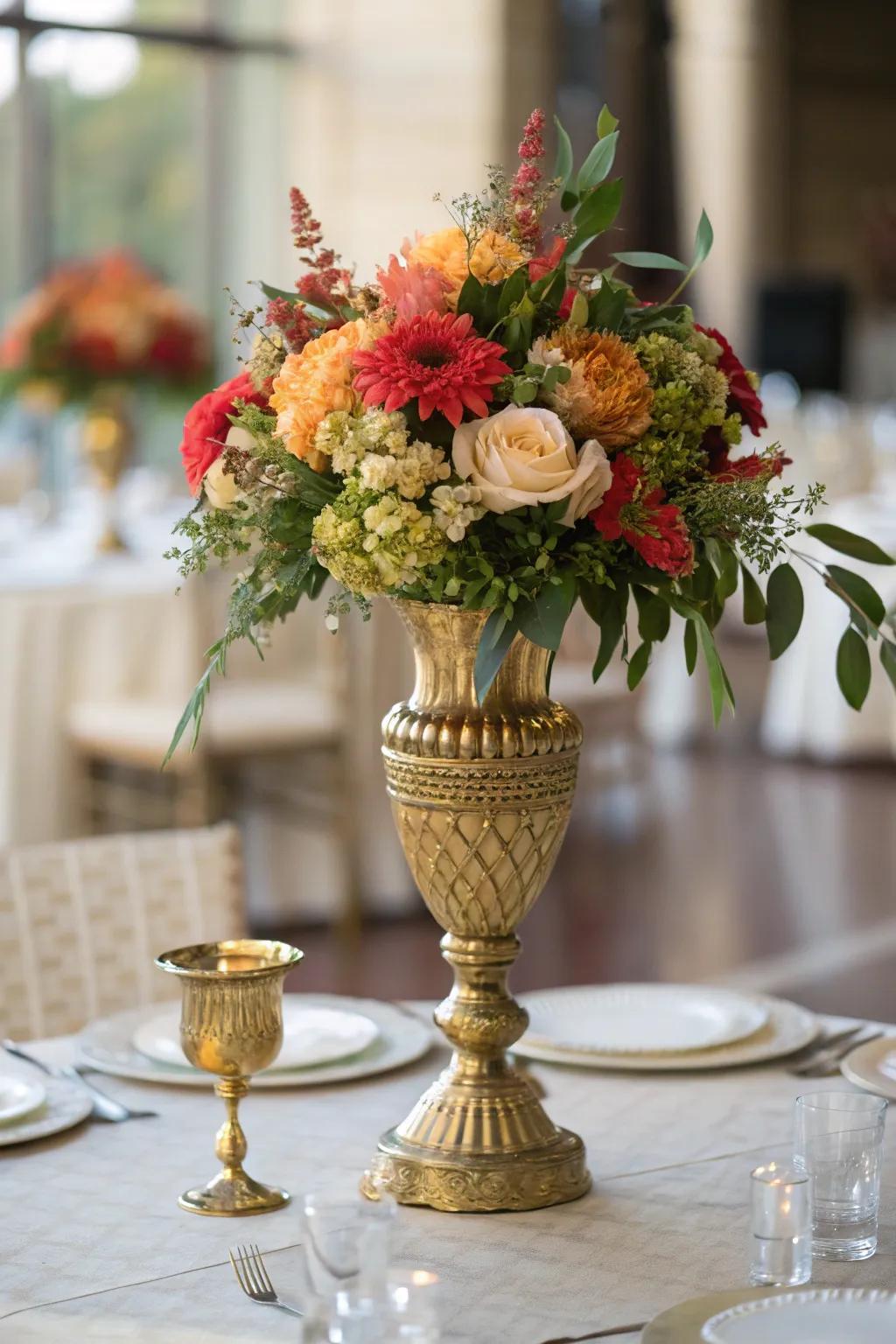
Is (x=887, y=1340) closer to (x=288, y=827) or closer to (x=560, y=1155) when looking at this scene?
(x=560, y=1155)

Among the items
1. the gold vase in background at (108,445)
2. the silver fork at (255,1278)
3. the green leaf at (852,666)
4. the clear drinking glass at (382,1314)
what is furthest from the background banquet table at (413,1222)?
the gold vase in background at (108,445)

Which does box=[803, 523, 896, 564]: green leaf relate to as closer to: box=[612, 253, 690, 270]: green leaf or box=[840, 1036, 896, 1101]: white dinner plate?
box=[612, 253, 690, 270]: green leaf

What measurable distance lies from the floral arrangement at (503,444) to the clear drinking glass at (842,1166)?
1.00 ft

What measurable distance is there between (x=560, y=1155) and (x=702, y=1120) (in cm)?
22

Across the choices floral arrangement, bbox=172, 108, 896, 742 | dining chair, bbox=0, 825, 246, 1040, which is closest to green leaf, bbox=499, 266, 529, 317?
floral arrangement, bbox=172, 108, 896, 742

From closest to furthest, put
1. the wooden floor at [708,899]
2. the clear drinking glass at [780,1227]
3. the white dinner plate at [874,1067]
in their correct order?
the clear drinking glass at [780,1227] → the white dinner plate at [874,1067] → the wooden floor at [708,899]

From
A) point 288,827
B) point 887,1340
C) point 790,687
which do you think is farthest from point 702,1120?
point 790,687

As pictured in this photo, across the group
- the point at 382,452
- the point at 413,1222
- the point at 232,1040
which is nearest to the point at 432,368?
the point at 382,452

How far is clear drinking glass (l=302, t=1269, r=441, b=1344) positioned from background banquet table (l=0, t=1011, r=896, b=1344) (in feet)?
0.44

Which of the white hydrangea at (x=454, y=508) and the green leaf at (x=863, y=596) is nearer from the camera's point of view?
the white hydrangea at (x=454, y=508)

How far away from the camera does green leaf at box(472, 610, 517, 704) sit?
52.1 inches

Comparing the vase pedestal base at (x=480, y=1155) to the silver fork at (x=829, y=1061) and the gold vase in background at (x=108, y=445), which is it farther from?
the gold vase in background at (x=108, y=445)

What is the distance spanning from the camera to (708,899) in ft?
17.1

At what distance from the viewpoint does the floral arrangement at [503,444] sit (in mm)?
1305
